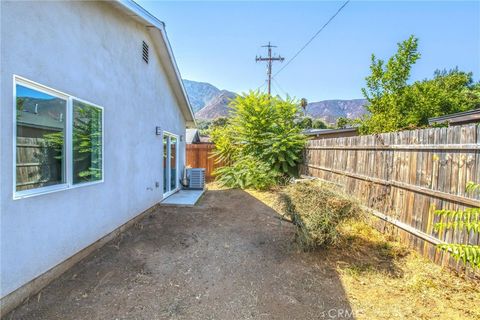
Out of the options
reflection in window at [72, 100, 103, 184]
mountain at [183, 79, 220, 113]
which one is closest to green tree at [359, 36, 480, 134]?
reflection in window at [72, 100, 103, 184]

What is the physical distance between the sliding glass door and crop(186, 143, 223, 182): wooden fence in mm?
3987

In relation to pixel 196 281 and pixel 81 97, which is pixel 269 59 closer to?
pixel 81 97

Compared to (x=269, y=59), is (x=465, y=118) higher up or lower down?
lower down

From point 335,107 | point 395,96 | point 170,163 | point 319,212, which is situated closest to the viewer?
point 319,212

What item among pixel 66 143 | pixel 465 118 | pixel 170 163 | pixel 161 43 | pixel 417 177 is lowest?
pixel 170 163

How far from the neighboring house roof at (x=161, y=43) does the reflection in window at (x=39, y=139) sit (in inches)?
91.1

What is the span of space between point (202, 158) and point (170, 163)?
4907mm

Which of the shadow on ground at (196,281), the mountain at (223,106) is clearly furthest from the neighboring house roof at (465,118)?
the mountain at (223,106)

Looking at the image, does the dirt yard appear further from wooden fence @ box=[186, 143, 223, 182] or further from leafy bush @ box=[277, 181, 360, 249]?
wooden fence @ box=[186, 143, 223, 182]

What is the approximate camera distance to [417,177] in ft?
13.0

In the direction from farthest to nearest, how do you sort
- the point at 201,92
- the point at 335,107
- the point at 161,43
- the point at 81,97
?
the point at 201,92
the point at 335,107
the point at 161,43
the point at 81,97

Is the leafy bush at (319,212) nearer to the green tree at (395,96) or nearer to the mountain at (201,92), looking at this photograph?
the green tree at (395,96)

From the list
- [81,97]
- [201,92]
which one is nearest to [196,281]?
[81,97]

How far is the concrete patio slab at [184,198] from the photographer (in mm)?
7125
